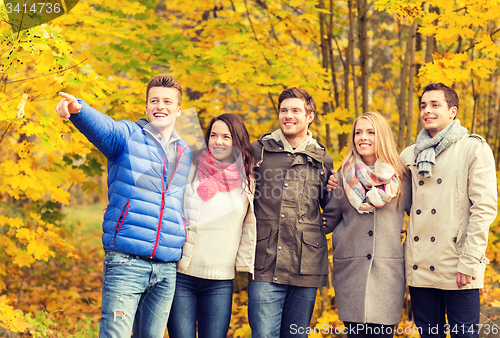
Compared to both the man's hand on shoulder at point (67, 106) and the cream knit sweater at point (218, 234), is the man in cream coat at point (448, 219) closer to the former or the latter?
the cream knit sweater at point (218, 234)

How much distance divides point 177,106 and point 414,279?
179cm

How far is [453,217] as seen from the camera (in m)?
2.40

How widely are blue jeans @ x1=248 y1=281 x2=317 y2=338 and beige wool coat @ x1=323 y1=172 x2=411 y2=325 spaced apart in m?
0.24

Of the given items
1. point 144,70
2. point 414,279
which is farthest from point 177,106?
point 144,70

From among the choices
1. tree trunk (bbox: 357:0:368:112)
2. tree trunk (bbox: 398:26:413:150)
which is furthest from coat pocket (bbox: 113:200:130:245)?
tree trunk (bbox: 398:26:413:150)

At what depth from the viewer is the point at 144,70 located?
15.2ft

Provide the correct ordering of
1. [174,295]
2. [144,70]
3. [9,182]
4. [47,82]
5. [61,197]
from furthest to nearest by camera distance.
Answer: [144,70] → [61,197] → [9,182] → [47,82] → [174,295]

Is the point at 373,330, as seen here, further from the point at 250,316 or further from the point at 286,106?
the point at 286,106

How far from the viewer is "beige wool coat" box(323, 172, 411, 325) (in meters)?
2.51

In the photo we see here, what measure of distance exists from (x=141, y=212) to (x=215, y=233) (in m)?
0.51

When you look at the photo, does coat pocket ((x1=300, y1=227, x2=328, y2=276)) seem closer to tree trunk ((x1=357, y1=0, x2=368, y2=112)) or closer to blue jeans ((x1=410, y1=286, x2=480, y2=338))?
blue jeans ((x1=410, y1=286, x2=480, y2=338))

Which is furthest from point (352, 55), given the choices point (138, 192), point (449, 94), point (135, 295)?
point (135, 295)

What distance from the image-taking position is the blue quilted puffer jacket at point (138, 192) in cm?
212

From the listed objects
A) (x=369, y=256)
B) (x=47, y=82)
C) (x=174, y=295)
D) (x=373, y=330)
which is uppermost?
(x=47, y=82)
